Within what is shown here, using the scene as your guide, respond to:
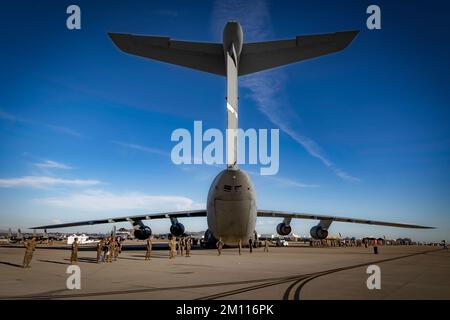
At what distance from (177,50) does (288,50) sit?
426cm

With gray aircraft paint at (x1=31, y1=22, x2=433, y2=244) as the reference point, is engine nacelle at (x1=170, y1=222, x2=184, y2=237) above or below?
below

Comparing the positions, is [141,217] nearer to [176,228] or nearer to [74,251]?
[176,228]

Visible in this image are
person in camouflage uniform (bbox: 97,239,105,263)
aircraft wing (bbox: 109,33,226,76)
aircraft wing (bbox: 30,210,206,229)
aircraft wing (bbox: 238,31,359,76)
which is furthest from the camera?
aircraft wing (bbox: 30,210,206,229)

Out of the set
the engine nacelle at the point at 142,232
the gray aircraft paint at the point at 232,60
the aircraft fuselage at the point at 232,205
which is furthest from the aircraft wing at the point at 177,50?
the engine nacelle at the point at 142,232

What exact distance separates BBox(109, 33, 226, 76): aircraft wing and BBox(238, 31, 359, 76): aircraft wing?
1083 mm

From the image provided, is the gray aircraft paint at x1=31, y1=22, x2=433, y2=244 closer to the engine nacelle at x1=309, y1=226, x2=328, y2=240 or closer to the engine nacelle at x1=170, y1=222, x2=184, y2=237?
the engine nacelle at x1=170, y1=222, x2=184, y2=237

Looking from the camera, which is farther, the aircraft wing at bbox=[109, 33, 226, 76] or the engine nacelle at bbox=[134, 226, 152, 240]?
the engine nacelle at bbox=[134, 226, 152, 240]

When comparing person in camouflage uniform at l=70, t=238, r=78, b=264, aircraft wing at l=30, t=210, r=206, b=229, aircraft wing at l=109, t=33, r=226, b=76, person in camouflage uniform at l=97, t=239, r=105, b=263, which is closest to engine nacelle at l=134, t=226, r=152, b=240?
aircraft wing at l=30, t=210, r=206, b=229

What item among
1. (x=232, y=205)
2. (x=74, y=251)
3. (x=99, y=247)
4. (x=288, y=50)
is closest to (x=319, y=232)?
(x=232, y=205)

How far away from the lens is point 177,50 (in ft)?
44.0

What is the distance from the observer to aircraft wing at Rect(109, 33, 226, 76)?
11.6m
